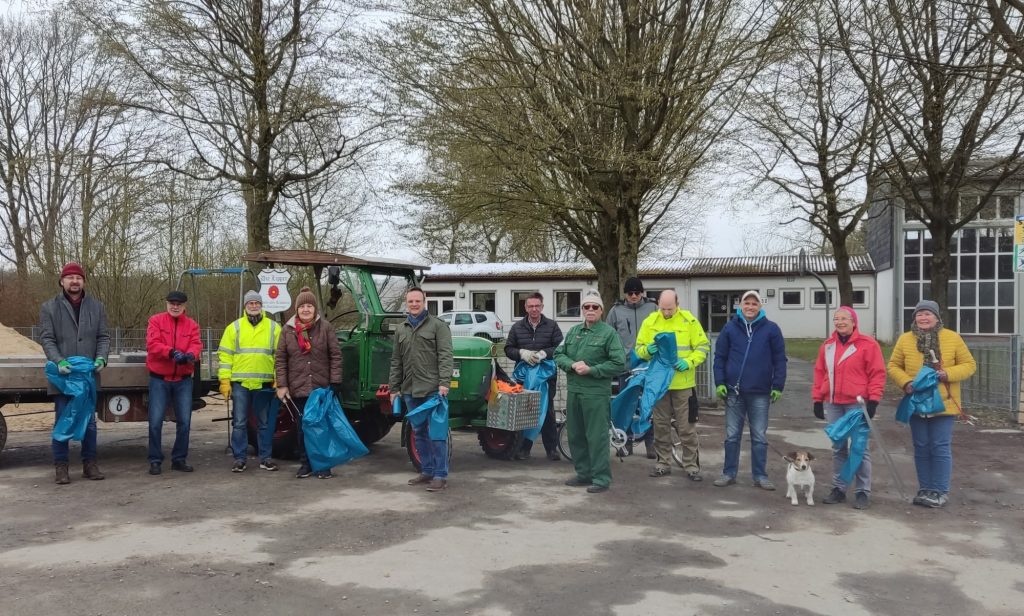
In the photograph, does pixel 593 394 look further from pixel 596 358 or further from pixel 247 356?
pixel 247 356

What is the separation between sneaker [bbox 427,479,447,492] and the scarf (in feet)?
13.4

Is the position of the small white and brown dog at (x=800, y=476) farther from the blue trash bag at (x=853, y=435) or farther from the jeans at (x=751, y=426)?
the jeans at (x=751, y=426)

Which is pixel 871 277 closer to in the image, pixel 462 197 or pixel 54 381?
pixel 462 197

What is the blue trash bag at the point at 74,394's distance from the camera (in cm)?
742

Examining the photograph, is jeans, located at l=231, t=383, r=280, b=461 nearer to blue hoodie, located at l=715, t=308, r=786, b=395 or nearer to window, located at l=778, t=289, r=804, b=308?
blue hoodie, located at l=715, t=308, r=786, b=395

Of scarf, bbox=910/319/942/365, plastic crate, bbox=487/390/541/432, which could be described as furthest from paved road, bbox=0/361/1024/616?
scarf, bbox=910/319/942/365

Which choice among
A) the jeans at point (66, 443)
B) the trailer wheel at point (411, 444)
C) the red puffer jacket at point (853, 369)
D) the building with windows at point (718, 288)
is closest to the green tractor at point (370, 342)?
the trailer wheel at point (411, 444)

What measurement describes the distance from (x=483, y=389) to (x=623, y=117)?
609 cm

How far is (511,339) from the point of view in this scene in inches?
336

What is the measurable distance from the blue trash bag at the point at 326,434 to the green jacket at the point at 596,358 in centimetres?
207

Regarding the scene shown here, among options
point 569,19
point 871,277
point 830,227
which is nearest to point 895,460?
point 569,19

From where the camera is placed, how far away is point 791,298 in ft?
121

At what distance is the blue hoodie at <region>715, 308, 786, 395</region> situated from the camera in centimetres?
722

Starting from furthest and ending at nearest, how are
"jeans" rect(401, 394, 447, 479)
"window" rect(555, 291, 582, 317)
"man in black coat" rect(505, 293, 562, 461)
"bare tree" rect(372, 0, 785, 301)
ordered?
"window" rect(555, 291, 582, 317) → "bare tree" rect(372, 0, 785, 301) → "man in black coat" rect(505, 293, 562, 461) → "jeans" rect(401, 394, 447, 479)
